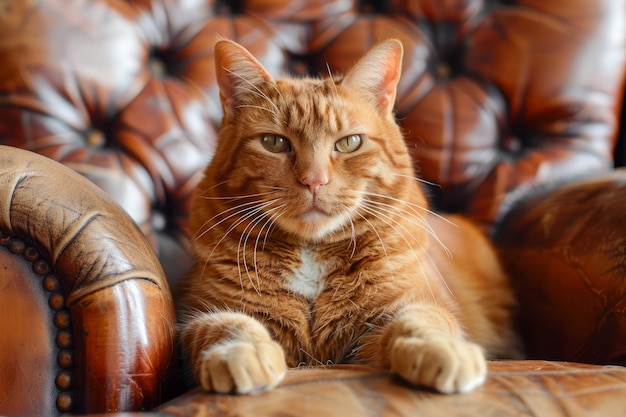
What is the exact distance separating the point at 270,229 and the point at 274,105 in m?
0.26

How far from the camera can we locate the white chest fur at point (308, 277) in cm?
114

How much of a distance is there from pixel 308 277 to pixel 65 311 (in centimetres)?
48

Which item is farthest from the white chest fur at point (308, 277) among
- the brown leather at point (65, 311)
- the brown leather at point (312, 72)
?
the brown leather at point (312, 72)

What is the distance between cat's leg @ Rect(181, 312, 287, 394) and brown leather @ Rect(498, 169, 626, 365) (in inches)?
25.9

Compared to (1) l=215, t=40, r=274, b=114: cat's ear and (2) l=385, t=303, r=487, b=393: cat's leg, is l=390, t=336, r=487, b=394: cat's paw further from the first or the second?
(1) l=215, t=40, r=274, b=114: cat's ear

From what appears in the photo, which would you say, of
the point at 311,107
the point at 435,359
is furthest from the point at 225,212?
the point at 435,359

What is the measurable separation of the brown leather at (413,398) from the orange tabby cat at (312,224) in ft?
0.57

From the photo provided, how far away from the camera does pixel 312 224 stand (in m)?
1.10

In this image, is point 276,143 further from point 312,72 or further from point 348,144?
point 312,72

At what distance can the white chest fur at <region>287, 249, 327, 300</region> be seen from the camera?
1.14 metres

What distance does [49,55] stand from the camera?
1.40m

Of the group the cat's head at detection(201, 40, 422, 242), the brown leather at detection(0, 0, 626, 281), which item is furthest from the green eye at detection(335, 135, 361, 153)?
the brown leather at detection(0, 0, 626, 281)

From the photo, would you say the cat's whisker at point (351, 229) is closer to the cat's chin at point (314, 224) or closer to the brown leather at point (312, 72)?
the cat's chin at point (314, 224)

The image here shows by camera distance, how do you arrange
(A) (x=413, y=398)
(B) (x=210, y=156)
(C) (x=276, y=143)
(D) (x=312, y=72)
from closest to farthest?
(A) (x=413, y=398)
(C) (x=276, y=143)
(B) (x=210, y=156)
(D) (x=312, y=72)
